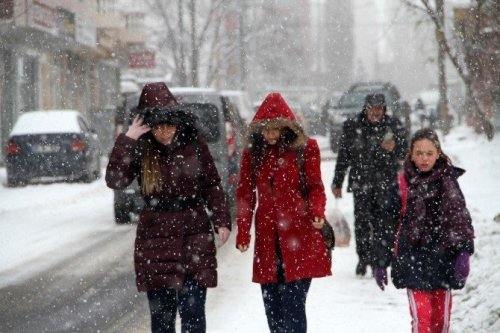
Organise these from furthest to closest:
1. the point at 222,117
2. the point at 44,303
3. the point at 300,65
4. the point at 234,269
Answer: the point at 300,65 → the point at 222,117 → the point at 234,269 → the point at 44,303

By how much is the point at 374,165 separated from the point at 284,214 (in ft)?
11.2

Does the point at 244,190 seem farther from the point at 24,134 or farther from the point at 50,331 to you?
the point at 24,134

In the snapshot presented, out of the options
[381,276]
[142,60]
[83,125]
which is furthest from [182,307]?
[142,60]

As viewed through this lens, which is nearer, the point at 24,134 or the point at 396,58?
the point at 24,134

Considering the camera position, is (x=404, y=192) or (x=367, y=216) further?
(x=367, y=216)

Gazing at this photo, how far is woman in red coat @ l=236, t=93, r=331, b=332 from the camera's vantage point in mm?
5398

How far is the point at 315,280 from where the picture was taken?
908 cm

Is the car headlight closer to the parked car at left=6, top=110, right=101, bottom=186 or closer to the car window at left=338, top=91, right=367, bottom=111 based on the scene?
the car window at left=338, top=91, right=367, bottom=111

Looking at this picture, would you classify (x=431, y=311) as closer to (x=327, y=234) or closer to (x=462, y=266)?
(x=462, y=266)

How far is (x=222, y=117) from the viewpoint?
13344 millimetres

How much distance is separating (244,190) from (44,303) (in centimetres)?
352

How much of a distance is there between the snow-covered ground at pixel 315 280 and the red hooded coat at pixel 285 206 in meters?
1.50

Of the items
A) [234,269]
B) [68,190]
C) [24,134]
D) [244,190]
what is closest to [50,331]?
[244,190]

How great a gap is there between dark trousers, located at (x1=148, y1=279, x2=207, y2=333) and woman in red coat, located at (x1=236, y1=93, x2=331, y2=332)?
Answer: 431 mm
